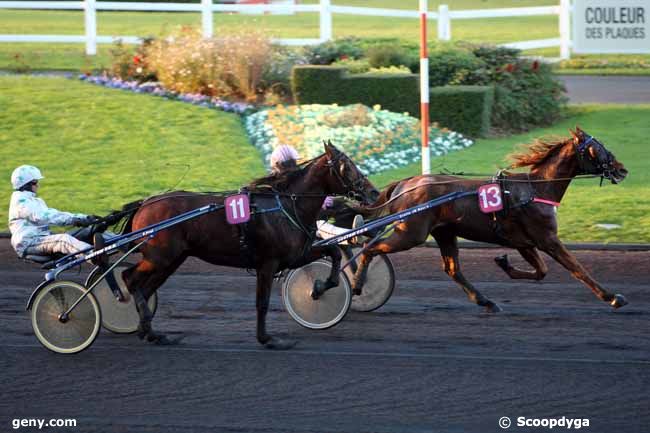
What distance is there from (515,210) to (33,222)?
11.6 feet

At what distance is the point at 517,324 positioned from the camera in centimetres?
790

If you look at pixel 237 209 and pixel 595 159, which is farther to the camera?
pixel 595 159

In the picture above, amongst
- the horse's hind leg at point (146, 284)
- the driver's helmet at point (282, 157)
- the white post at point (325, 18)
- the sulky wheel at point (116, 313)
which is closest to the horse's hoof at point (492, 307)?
the driver's helmet at point (282, 157)

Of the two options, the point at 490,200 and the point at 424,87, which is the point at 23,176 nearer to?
the point at 490,200

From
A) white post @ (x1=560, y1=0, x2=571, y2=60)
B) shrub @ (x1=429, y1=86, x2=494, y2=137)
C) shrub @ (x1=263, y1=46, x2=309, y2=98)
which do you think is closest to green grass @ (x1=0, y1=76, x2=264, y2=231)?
shrub @ (x1=263, y1=46, x2=309, y2=98)

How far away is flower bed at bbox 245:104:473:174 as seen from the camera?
45.5 feet

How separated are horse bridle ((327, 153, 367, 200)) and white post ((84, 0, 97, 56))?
12.5 metres

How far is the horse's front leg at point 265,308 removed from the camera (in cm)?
738

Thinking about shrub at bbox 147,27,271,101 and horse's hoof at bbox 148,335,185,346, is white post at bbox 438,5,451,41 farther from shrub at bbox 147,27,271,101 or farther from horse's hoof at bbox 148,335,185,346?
horse's hoof at bbox 148,335,185,346

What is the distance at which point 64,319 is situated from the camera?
7250 mm

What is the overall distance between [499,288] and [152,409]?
3.88 meters

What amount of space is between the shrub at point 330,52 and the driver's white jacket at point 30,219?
31.6 feet

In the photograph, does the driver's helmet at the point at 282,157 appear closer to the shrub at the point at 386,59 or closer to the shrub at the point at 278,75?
the shrub at the point at 278,75

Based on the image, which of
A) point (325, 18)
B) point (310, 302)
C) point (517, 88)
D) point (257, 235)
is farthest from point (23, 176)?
point (325, 18)
